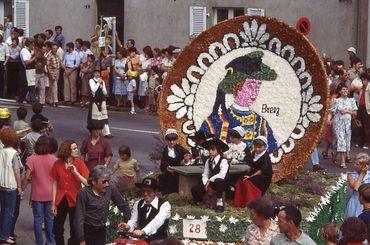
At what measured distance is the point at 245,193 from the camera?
1576 centimetres

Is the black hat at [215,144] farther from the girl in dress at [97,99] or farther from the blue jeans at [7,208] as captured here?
the girl in dress at [97,99]

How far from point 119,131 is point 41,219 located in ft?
34.5

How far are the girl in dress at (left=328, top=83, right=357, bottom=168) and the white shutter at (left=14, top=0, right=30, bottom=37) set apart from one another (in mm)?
16895

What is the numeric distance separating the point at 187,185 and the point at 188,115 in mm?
2057

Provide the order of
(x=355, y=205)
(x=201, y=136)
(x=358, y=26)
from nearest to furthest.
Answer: (x=355, y=205) < (x=201, y=136) < (x=358, y=26)

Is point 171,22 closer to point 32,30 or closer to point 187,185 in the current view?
point 32,30

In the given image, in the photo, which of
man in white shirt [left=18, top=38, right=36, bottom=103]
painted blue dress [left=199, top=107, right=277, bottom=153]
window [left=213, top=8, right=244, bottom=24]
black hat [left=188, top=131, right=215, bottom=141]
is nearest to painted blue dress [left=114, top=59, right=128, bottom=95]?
man in white shirt [left=18, top=38, right=36, bottom=103]

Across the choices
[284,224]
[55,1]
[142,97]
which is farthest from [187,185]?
[55,1]

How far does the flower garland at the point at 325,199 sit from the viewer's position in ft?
51.2

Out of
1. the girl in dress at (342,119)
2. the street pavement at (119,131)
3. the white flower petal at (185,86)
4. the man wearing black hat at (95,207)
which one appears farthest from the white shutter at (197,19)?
the man wearing black hat at (95,207)

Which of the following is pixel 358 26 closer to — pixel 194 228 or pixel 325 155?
pixel 325 155

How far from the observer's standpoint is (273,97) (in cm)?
1773

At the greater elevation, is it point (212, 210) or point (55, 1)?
point (55, 1)

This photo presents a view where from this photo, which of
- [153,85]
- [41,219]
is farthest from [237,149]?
[153,85]
